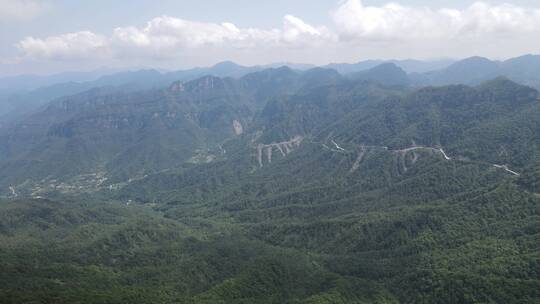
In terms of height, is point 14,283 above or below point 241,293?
above

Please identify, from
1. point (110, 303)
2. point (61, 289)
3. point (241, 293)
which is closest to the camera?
point (110, 303)

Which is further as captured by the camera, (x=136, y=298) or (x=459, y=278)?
(x=459, y=278)

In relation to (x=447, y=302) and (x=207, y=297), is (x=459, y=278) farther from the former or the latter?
(x=207, y=297)

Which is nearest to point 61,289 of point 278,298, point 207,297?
point 207,297

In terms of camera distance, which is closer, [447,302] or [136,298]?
[136,298]

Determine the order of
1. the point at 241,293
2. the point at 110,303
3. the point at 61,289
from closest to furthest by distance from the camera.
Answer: the point at 110,303
the point at 61,289
the point at 241,293

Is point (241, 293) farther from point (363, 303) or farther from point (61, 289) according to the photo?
point (61, 289)

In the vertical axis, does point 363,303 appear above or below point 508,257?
below

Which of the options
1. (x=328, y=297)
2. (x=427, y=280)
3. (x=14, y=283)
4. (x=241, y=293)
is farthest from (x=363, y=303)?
Answer: (x=14, y=283)
